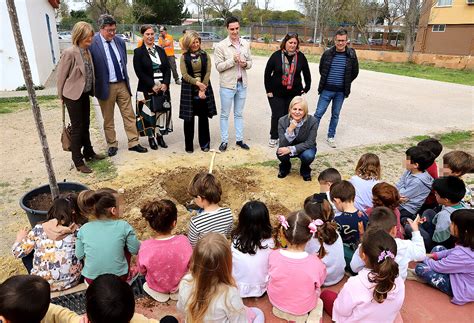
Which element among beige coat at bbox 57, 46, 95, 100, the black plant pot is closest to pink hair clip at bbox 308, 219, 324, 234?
the black plant pot

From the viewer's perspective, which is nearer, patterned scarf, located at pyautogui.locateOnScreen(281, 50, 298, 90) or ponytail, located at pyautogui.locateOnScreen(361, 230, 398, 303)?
ponytail, located at pyautogui.locateOnScreen(361, 230, 398, 303)

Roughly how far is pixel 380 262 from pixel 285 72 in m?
4.03

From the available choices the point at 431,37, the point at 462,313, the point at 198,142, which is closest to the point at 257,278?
the point at 462,313

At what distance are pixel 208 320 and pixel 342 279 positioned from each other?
4.53 feet

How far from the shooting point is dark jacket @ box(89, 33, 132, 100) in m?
4.94

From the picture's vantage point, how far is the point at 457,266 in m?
2.60

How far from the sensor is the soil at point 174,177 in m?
4.04

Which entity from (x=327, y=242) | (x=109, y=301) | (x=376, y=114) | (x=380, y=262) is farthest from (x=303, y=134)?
(x=376, y=114)

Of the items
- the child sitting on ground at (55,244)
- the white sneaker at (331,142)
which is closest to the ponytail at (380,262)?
the child sitting on ground at (55,244)

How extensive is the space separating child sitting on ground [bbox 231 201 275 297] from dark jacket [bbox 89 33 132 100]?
135 inches

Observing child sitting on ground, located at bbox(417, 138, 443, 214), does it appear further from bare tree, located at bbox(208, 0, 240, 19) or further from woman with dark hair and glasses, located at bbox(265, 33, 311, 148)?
bare tree, located at bbox(208, 0, 240, 19)

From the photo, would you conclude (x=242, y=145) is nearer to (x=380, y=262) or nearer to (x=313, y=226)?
(x=313, y=226)

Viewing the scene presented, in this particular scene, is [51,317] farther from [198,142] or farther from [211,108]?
[198,142]

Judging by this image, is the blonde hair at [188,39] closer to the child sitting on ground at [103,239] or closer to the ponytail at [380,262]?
the child sitting on ground at [103,239]
